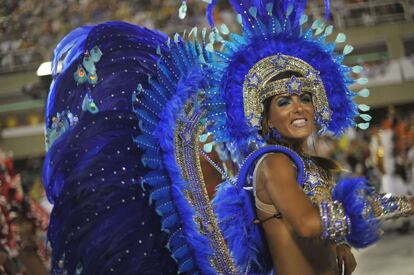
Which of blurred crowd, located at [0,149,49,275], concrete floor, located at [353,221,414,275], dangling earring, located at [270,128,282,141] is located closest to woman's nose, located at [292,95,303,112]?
dangling earring, located at [270,128,282,141]

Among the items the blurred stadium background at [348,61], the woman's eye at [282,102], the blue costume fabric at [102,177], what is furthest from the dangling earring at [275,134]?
the blurred stadium background at [348,61]

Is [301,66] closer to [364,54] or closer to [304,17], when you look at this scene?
[304,17]

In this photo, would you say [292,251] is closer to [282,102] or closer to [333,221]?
[333,221]

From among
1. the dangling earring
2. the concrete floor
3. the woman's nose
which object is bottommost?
the concrete floor

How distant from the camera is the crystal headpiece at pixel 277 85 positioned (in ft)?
9.19

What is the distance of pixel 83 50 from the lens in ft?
9.68

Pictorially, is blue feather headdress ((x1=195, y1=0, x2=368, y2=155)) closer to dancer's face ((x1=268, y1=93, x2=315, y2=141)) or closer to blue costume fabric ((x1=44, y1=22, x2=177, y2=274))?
dancer's face ((x1=268, y1=93, x2=315, y2=141))

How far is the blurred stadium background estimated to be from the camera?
1003 centimetres

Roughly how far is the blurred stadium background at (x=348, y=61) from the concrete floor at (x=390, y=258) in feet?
0.22

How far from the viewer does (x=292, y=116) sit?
2764 millimetres

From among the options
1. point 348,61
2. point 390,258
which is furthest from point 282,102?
point 348,61

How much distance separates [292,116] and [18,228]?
132 inches

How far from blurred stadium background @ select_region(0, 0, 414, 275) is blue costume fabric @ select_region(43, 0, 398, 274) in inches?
230

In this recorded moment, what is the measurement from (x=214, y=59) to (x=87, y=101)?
0.55 meters
